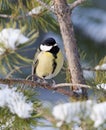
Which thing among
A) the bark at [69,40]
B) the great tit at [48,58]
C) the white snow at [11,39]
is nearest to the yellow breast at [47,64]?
the great tit at [48,58]

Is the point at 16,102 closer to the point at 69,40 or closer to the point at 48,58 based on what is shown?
the point at 69,40

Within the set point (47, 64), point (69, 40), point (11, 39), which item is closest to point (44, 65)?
point (47, 64)

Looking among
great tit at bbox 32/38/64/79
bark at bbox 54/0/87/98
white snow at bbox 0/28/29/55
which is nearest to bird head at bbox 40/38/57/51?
great tit at bbox 32/38/64/79

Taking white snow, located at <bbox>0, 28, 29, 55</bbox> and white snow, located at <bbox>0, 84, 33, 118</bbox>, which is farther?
white snow, located at <bbox>0, 84, 33, 118</bbox>

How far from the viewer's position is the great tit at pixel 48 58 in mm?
1347

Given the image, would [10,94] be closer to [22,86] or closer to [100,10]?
[22,86]

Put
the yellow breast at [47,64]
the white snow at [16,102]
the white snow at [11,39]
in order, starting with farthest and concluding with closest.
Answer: the yellow breast at [47,64]
the white snow at [16,102]
the white snow at [11,39]

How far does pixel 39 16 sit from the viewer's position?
1265 mm

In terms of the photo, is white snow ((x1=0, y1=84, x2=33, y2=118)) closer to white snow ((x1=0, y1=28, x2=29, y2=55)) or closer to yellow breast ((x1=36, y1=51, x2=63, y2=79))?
white snow ((x1=0, y1=28, x2=29, y2=55))

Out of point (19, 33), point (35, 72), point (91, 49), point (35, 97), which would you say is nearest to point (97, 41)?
point (91, 49)

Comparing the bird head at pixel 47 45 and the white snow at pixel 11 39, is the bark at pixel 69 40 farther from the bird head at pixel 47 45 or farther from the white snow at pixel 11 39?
the bird head at pixel 47 45

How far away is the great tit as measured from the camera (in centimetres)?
135

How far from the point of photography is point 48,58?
1.35 metres

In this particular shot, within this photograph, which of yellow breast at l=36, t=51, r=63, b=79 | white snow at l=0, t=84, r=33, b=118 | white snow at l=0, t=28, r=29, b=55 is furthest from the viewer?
yellow breast at l=36, t=51, r=63, b=79
